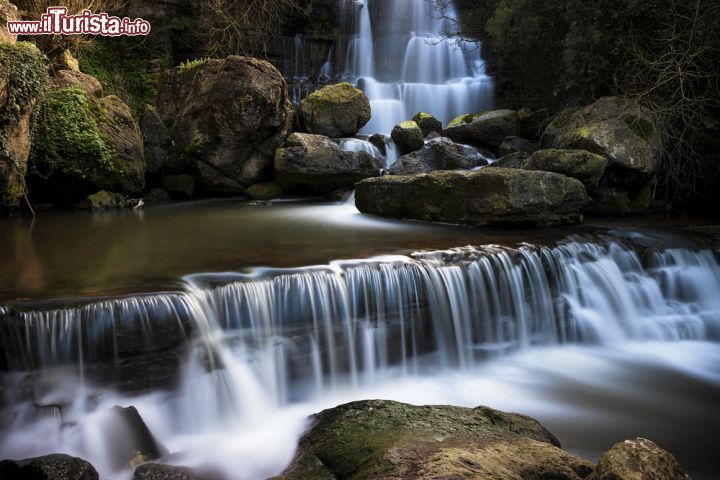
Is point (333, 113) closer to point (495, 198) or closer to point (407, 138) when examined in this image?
point (407, 138)

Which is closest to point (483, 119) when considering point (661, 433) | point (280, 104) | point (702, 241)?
point (280, 104)

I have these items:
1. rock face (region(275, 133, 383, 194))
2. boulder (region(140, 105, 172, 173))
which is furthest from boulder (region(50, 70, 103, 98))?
rock face (region(275, 133, 383, 194))

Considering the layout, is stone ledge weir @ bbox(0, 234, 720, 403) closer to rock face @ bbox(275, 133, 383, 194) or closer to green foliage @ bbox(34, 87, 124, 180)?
rock face @ bbox(275, 133, 383, 194)

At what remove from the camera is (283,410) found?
15.0ft

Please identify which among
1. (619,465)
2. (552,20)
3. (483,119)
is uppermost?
(552,20)

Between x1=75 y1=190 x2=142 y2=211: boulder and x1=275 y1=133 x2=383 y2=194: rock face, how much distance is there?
2.78 meters

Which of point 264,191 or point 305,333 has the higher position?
point 264,191

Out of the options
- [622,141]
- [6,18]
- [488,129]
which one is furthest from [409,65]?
[6,18]

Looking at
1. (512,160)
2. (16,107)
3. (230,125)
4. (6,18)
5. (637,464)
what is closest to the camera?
(637,464)

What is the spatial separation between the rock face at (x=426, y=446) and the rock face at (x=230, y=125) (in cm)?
896

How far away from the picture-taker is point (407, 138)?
40.2 feet

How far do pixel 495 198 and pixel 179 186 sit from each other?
705 cm

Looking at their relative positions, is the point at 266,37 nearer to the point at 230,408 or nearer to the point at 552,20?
the point at 552,20

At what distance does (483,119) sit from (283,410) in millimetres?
9837
